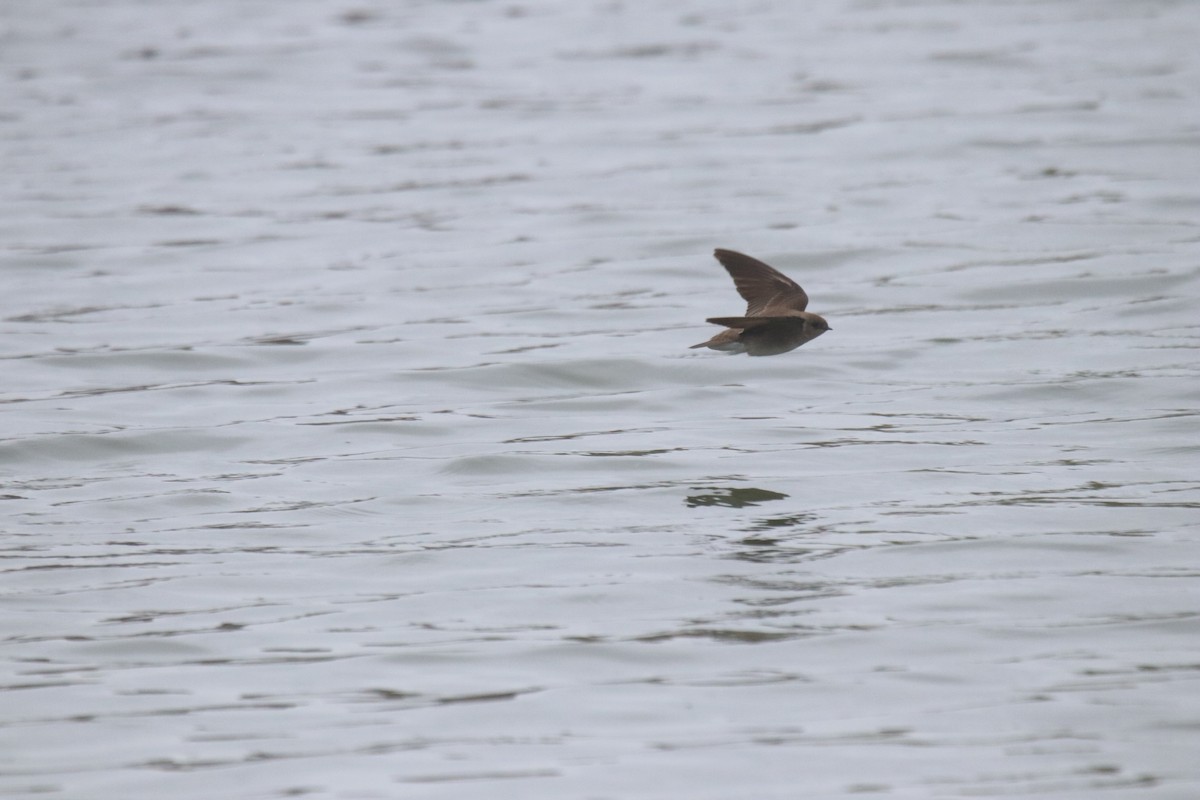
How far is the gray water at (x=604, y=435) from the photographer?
5.84m

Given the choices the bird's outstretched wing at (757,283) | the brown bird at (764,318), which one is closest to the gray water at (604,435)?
the brown bird at (764,318)

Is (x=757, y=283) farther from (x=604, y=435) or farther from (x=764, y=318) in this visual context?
(x=604, y=435)

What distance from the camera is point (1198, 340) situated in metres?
10.9

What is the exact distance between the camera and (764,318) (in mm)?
7926

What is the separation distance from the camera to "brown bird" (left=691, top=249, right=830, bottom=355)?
8.06 meters

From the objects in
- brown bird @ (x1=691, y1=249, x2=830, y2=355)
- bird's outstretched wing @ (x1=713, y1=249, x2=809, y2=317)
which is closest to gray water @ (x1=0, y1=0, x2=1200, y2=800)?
brown bird @ (x1=691, y1=249, x2=830, y2=355)

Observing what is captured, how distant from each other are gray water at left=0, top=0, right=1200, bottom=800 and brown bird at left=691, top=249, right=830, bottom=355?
694 mm

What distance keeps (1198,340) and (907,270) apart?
8.36 ft

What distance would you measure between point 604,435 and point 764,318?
1.83 metres

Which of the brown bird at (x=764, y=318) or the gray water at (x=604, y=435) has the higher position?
the brown bird at (x=764, y=318)

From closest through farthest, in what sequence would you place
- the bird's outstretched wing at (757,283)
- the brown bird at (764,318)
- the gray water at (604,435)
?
the gray water at (604,435), the brown bird at (764,318), the bird's outstretched wing at (757,283)

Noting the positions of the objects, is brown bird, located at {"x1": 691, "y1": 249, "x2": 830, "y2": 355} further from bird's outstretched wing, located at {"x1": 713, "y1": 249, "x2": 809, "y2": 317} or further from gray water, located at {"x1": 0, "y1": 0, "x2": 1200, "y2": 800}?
gray water, located at {"x1": 0, "y1": 0, "x2": 1200, "y2": 800}

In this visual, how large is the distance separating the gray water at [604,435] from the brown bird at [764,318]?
69 cm

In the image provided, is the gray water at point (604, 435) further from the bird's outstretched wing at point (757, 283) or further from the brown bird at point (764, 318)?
the bird's outstretched wing at point (757, 283)
